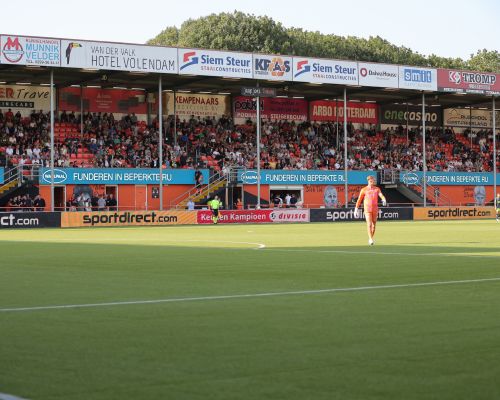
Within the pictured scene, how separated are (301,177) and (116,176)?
13.7 m

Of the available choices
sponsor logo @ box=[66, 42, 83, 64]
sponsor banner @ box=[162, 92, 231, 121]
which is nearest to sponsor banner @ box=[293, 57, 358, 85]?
sponsor banner @ box=[162, 92, 231, 121]

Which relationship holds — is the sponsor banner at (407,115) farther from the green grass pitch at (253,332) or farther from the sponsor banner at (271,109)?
the green grass pitch at (253,332)

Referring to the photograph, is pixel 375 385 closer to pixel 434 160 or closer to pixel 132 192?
pixel 132 192

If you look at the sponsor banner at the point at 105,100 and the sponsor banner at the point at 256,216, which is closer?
the sponsor banner at the point at 256,216

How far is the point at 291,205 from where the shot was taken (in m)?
65.1

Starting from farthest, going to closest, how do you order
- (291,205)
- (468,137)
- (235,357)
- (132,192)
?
(468,137), (291,205), (132,192), (235,357)

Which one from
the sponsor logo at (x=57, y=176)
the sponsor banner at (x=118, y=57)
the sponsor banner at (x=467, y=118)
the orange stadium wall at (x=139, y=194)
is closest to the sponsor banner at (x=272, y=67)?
the sponsor banner at (x=118, y=57)

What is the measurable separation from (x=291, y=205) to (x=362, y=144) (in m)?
11.1

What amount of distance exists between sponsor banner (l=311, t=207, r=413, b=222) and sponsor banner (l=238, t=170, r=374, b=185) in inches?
291

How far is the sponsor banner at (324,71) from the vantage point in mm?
61406

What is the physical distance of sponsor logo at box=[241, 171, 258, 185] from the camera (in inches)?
2475

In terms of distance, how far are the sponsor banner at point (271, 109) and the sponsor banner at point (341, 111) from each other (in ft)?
3.94

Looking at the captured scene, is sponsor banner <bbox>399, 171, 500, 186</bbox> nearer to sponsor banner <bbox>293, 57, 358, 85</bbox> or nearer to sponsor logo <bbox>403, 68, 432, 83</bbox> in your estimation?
sponsor logo <bbox>403, 68, 432, 83</bbox>

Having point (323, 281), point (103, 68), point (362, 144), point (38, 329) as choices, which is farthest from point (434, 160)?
point (38, 329)
